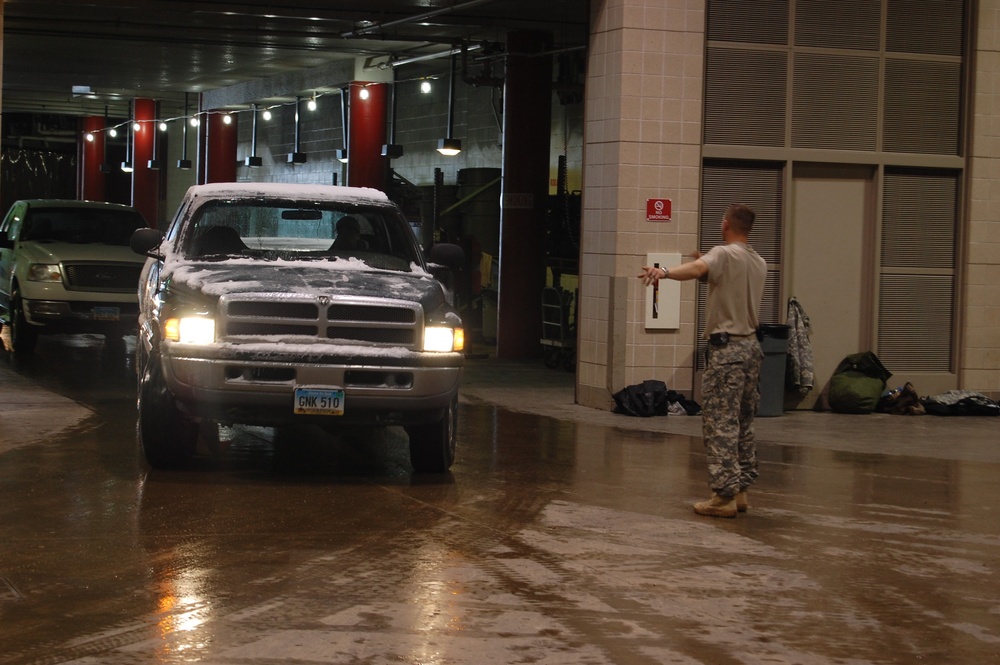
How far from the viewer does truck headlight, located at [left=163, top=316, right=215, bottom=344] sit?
917 centimetres

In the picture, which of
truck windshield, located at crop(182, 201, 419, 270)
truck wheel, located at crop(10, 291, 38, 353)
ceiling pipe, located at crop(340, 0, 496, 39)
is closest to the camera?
truck windshield, located at crop(182, 201, 419, 270)

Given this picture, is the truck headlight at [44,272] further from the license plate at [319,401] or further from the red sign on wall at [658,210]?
the license plate at [319,401]

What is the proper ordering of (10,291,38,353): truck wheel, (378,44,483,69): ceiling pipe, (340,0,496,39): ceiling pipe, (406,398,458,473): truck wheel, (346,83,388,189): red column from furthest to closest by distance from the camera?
(346,83,388,189): red column, (378,44,483,69): ceiling pipe, (10,291,38,353): truck wheel, (340,0,496,39): ceiling pipe, (406,398,458,473): truck wheel

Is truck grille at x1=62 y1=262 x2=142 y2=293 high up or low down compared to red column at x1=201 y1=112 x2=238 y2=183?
down

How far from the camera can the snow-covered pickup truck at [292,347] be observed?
909cm

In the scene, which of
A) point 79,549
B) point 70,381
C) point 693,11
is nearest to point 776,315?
point 693,11

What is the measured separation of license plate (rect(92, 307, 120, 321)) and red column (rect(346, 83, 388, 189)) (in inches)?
547

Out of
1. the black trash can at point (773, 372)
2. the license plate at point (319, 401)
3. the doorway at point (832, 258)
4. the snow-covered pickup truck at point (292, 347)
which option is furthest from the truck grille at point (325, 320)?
the doorway at point (832, 258)

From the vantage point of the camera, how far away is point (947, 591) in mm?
6969

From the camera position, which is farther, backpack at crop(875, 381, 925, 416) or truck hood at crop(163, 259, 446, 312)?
backpack at crop(875, 381, 925, 416)

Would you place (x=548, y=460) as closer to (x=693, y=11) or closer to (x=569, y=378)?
(x=693, y=11)

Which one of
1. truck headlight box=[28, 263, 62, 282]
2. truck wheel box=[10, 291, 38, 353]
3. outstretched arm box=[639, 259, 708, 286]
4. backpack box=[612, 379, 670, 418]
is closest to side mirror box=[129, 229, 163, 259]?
outstretched arm box=[639, 259, 708, 286]

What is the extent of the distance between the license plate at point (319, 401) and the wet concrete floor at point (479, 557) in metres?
0.53

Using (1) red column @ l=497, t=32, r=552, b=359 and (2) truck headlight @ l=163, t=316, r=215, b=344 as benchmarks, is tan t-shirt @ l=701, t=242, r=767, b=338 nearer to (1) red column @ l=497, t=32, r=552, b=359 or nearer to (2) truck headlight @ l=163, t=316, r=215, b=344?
(2) truck headlight @ l=163, t=316, r=215, b=344
